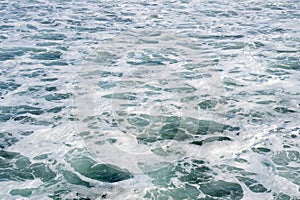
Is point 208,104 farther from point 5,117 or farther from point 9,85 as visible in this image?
point 9,85

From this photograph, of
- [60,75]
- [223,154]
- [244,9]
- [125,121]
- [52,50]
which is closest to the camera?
[223,154]

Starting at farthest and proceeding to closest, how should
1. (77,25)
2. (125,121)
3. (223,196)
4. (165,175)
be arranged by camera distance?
(77,25) → (125,121) → (165,175) → (223,196)

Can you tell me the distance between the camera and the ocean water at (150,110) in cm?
601

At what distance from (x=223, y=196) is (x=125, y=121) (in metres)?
3.05

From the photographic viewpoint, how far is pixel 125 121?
26.1 feet

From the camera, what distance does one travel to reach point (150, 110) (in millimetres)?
8367

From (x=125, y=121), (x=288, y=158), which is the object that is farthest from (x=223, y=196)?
(x=125, y=121)

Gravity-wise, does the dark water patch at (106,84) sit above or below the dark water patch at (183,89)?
below

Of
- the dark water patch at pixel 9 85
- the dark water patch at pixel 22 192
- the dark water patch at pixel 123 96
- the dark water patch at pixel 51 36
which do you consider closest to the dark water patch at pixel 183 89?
the dark water patch at pixel 123 96

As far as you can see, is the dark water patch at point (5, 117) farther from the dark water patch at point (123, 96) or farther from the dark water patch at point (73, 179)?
the dark water patch at point (73, 179)

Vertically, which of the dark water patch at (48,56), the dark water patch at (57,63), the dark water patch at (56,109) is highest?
the dark water patch at (48,56)

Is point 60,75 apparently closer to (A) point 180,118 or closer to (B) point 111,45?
(B) point 111,45

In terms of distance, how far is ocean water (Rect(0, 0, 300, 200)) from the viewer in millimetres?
6008

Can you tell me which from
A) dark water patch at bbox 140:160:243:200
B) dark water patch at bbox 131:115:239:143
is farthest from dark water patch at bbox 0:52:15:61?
dark water patch at bbox 140:160:243:200
